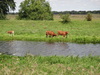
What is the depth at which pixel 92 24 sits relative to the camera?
2116 inches

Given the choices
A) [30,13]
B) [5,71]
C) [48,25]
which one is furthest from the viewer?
[30,13]

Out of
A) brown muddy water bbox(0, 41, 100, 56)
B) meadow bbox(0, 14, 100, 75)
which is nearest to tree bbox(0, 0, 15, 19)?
meadow bbox(0, 14, 100, 75)

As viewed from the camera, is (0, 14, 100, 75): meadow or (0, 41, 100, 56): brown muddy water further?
(0, 41, 100, 56): brown muddy water

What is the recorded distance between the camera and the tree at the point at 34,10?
75188 millimetres

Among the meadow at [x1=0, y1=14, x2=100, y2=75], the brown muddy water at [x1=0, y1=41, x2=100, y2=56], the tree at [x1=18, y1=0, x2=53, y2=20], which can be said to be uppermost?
the tree at [x1=18, y1=0, x2=53, y2=20]

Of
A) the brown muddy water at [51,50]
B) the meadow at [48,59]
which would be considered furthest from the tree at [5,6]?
the brown muddy water at [51,50]

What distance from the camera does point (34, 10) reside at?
76750mm

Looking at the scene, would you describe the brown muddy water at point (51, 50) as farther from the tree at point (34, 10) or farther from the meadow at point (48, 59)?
the tree at point (34, 10)

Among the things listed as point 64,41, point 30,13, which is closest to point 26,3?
point 30,13

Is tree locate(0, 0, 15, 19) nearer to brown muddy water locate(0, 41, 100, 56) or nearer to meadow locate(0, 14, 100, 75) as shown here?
meadow locate(0, 14, 100, 75)

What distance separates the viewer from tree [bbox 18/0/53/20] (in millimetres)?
75188

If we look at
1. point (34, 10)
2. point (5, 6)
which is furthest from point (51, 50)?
point (34, 10)

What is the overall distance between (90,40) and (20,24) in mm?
23412

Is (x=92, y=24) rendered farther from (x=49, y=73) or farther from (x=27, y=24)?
(x=49, y=73)
